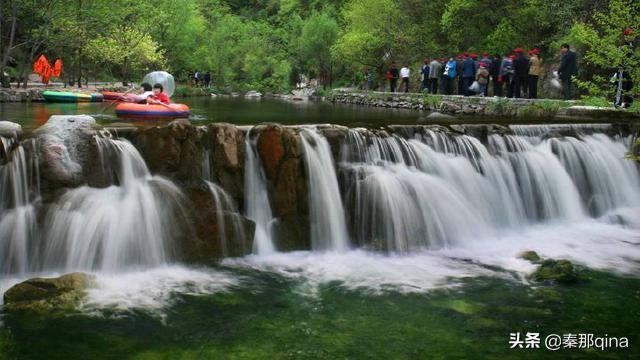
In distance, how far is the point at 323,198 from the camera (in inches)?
402

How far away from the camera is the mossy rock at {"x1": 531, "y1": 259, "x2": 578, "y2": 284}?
8.30 meters

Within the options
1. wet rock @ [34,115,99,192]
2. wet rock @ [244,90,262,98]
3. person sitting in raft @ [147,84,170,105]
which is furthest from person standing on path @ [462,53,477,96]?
wet rock @ [244,90,262,98]

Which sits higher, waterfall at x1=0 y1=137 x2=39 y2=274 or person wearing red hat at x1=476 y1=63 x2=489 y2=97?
person wearing red hat at x1=476 y1=63 x2=489 y2=97

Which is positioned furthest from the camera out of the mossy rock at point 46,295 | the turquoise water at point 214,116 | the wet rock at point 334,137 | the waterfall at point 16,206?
the turquoise water at point 214,116

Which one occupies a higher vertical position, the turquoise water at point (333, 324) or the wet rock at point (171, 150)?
the wet rock at point (171, 150)

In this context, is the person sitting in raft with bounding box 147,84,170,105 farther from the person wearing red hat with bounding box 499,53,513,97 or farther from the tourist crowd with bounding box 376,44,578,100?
the person wearing red hat with bounding box 499,53,513,97

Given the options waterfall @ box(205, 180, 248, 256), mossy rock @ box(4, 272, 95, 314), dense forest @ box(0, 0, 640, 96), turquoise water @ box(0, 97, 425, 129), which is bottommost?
mossy rock @ box(4, 272, 95, 314)

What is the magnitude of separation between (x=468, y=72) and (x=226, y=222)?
18053 mm

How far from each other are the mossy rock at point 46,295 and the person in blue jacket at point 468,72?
20389mm

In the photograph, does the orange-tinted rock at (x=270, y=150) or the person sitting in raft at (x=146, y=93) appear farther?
the person sitting in raft at (x=146, y=93)

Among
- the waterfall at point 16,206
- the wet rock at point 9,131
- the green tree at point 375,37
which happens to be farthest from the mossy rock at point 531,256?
the green tree at point 375,37

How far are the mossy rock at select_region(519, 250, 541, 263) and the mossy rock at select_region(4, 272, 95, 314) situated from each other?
6.38 metres

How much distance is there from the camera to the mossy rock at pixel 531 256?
9289mm

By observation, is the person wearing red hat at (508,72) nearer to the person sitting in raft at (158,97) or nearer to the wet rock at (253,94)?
the person sitting in raft at (158,97)
